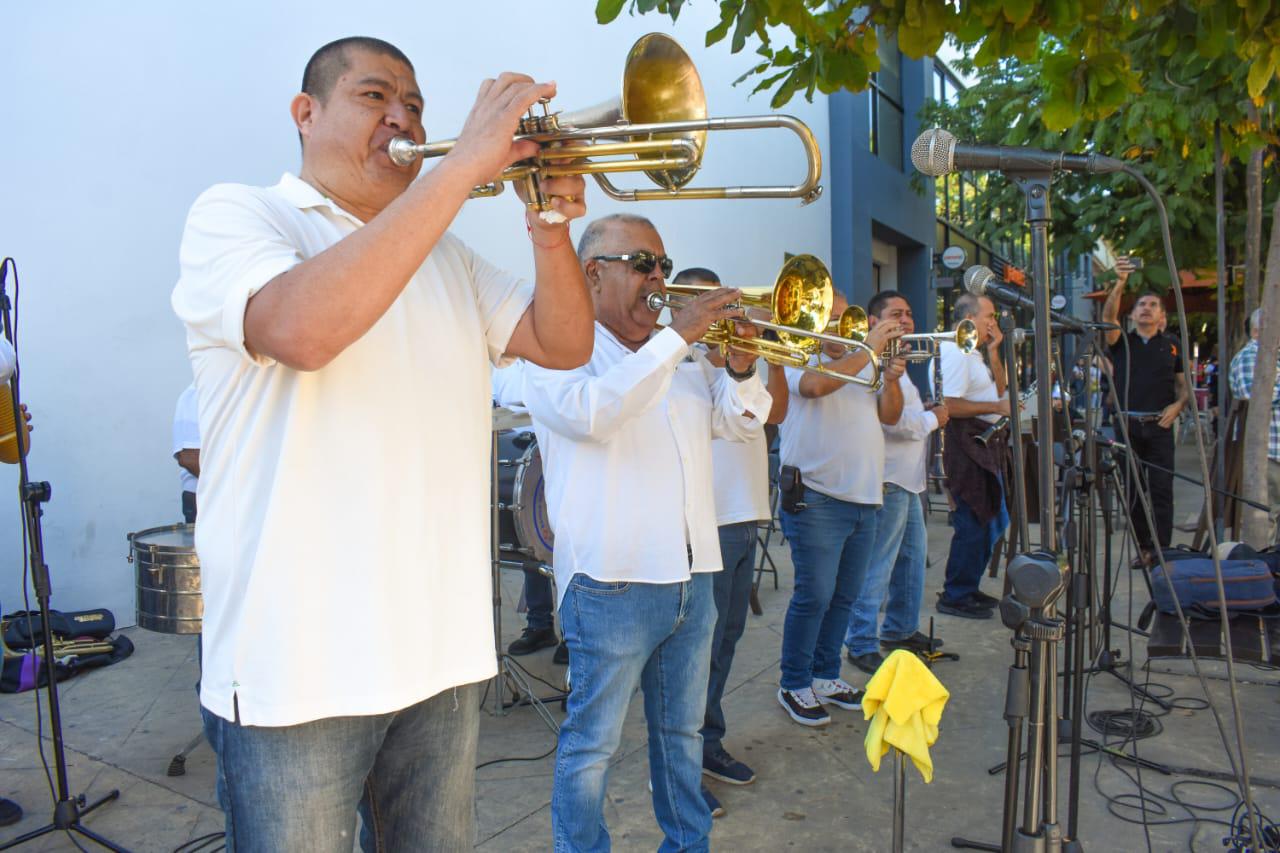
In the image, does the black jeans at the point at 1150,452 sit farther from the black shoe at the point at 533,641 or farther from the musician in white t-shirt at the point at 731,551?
the musician in white t-shirt at the point at 731,551

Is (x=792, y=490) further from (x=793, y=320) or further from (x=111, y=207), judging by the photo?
(x=111, y=207)

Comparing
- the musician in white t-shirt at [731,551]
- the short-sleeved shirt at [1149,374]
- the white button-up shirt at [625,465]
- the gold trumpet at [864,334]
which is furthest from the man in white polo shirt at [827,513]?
the short-sleeved shirt at [1149,374]

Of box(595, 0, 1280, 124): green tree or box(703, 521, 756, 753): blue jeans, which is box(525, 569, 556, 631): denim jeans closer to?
box(703, 521, 756, 753): blue jeans

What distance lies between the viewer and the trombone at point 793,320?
336 cm

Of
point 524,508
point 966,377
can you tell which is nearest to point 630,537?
point 524,508

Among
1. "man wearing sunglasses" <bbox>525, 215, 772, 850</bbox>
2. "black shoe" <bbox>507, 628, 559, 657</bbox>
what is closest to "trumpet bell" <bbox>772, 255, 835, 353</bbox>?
"man wearing sunglasses" <bbox>525, 215, 772, 850</bbox>

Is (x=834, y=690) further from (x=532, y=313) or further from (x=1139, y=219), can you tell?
(x=1139, y=219)

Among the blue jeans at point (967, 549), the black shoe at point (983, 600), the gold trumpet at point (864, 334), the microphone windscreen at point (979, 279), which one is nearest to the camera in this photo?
the microphone windscreen at point (979, 279)

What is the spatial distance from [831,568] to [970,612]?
227cm

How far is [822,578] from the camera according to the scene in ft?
13.9

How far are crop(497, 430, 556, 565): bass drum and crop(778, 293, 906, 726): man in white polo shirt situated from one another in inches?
46.2

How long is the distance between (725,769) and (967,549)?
3.06 m

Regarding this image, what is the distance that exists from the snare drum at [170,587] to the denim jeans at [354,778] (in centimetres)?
208

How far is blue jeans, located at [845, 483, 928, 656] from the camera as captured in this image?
16.2 feet
